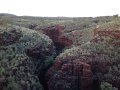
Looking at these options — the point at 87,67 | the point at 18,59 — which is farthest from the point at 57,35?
the point at 87,67

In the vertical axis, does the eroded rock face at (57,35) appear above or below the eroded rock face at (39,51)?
above

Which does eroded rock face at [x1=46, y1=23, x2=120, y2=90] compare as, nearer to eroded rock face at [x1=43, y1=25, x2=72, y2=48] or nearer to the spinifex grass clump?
the spinifex grass clump

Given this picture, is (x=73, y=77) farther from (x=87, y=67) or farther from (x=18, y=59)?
(x=18, y=59)

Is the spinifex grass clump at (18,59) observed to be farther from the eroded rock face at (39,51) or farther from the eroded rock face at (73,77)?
the eroded rock face at (73,77)

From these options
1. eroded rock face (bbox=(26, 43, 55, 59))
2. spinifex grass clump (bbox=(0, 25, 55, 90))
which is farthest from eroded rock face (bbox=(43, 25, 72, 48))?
eroded rock face (bbox=(26, 43, 55, 59))

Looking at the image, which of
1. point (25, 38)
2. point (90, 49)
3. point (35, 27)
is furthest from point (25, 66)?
point (35, 27)

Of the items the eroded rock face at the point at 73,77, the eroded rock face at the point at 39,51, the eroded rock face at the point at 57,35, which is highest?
the eroded rock face at the point at 57,35

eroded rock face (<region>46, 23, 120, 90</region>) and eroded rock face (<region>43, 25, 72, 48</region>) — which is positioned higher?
eroded rock face (<region>43, 25, 72, 48</region>)

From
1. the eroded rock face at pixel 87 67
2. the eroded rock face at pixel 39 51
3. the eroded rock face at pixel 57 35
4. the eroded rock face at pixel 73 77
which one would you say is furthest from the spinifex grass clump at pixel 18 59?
the eroded rock face at pixel 87 67

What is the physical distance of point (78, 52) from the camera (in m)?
33.2

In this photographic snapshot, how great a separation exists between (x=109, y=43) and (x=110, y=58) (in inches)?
106

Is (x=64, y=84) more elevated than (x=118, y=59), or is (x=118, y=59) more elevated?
(x=118, y=59)

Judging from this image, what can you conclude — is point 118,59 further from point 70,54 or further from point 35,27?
point 35,27

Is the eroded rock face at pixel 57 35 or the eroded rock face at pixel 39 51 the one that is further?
the eroded rock face at pixel 57 35
